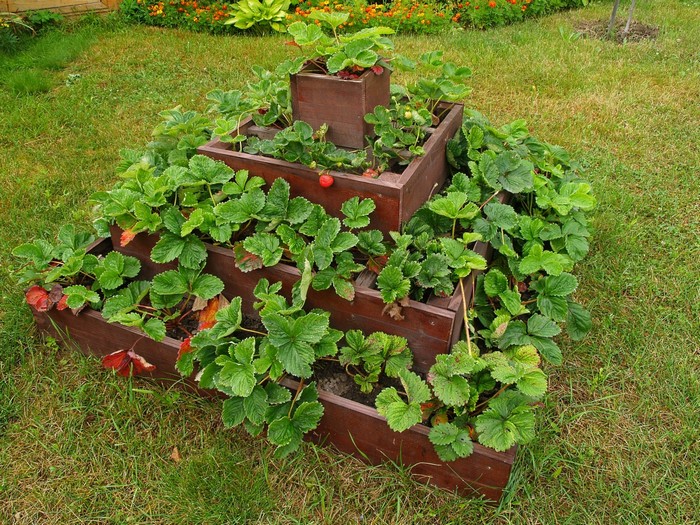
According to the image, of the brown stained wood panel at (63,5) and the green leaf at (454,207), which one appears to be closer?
the green leaf at (454,207)

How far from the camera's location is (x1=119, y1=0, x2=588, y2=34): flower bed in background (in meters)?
5.86

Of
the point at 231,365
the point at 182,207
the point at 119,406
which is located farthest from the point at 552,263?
the point at 119,406

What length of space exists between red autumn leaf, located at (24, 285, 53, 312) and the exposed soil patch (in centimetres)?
532

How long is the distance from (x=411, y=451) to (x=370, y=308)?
47 centimetres

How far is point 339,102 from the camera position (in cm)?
219

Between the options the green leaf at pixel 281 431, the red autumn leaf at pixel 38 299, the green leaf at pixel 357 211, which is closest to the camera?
the green leaf at pixel 281 431

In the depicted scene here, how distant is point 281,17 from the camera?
584 cm

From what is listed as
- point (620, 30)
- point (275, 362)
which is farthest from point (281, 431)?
point (620, 30)

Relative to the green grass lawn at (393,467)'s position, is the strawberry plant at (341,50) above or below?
above

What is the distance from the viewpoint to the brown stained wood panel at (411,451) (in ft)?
5.80

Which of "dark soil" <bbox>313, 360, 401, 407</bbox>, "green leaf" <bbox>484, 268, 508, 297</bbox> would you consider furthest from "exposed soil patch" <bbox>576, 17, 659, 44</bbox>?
"dark soil" <bbox>313, 360, 401, 407</bbox>

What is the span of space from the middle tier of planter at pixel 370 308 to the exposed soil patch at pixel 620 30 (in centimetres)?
439

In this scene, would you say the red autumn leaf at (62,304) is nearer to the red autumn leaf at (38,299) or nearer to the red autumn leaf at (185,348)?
the red autumn leaf at (38,299)

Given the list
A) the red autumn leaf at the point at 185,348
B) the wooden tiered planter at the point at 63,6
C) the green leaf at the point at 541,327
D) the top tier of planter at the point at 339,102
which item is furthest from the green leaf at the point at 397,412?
the wooden tiered planter at the point at 63,6
